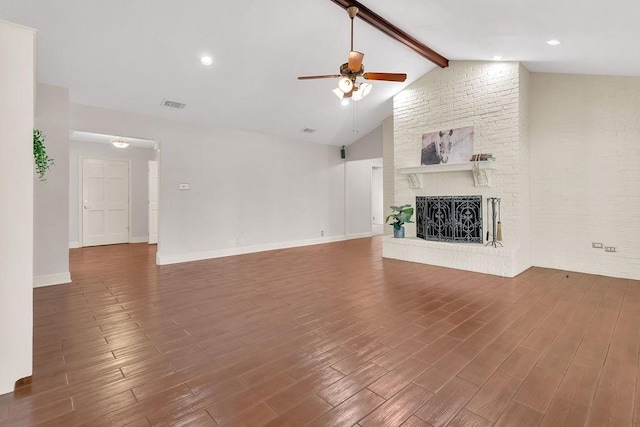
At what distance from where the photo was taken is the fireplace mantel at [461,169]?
4941mm

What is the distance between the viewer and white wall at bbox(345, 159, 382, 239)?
29.8 ft

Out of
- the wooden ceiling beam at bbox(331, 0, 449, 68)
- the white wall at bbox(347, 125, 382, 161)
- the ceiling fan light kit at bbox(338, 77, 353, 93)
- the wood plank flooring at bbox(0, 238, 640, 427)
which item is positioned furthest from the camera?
the white wall at bbox(347, 125, 382, 161)

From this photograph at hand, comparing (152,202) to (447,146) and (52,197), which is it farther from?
(447,146)

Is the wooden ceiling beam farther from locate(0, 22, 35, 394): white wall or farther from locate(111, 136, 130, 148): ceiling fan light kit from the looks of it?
locate(111, 136, 130, 148): ceiling fan light kit

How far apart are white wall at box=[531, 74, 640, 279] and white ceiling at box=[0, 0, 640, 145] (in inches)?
14.9

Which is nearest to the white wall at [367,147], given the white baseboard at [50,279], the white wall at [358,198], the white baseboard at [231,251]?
the white wall at [358,198]

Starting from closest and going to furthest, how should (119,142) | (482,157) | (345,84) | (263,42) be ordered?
(345,84)
(263,42)
(482,157)
(119,142)

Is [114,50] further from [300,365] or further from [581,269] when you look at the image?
[581,269]

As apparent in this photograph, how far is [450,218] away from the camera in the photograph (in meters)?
5.48

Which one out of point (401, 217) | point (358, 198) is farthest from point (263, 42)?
point (358, 198)

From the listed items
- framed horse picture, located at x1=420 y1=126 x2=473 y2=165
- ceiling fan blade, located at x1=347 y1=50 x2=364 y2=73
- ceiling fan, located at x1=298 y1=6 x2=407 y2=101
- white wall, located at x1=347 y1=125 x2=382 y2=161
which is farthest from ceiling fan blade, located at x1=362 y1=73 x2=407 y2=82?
white wall, located at x1=347 y1=125 x2=382 y2=161

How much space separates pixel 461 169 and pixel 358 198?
4.30 meters

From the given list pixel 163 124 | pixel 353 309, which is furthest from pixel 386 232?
pixel 163 124

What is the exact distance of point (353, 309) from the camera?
3.28 metres
